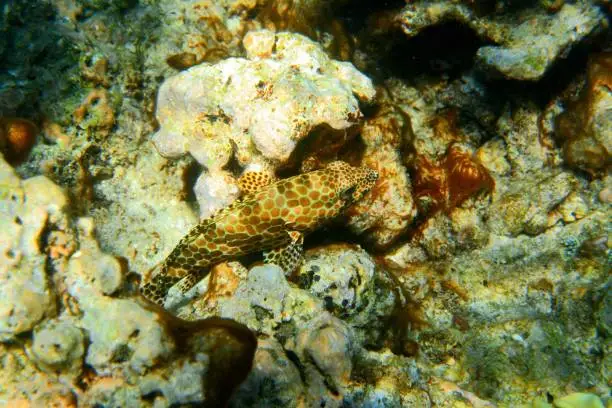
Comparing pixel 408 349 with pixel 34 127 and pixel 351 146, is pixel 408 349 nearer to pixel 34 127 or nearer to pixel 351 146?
pixel 351 146

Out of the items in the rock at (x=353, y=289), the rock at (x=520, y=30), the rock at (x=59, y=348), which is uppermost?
the rock at (x=520, y=30)

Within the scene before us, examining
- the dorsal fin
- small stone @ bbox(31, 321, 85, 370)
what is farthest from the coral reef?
the dorsal fin

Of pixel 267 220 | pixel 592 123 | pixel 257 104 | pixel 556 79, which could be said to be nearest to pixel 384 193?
pixel 267 220

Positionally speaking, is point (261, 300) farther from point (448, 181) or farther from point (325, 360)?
point (448, 181)

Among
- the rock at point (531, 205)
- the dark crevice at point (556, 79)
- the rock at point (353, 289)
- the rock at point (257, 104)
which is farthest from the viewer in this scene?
the rock at point (531, 205)

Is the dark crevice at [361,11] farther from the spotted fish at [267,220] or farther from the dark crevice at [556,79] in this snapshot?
the spotted fish at [267,220]

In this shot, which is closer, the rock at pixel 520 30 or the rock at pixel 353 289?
the rock at pixel 353 289

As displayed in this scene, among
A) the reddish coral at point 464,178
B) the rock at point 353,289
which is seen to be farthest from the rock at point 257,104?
the reddish coral at point 464,178

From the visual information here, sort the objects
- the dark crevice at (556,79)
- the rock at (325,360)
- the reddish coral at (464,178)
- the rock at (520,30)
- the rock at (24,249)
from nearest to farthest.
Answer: the rock at (24,249) → the rock at (325,360) → the rock at (520,30) → the dark crevice at (556,79) → the reddish coral at (464,178)
